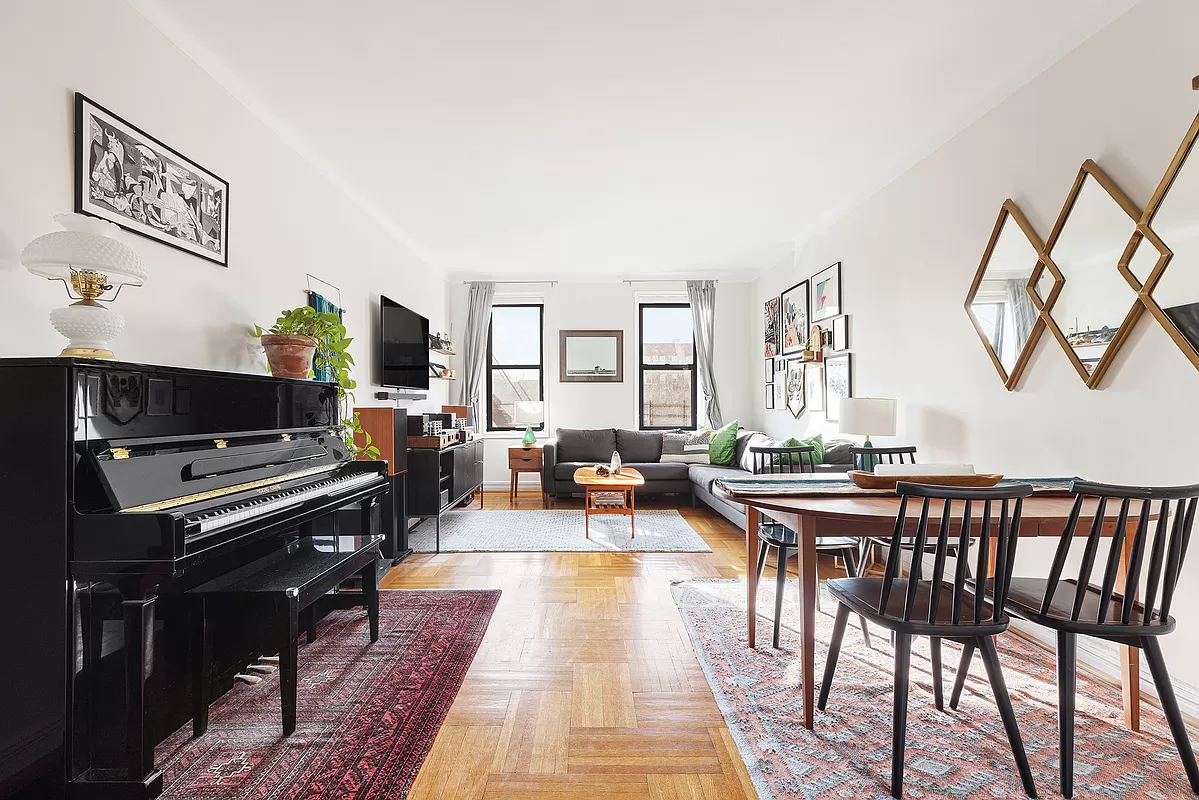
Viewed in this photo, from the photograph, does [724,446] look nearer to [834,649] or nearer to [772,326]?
[772,326]

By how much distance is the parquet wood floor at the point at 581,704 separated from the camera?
1685 mm

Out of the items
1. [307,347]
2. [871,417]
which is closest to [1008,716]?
[871,417]

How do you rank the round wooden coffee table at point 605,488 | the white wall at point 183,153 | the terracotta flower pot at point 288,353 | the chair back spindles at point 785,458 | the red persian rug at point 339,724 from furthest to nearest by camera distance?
1. the round wooden coffee table at point 605,488
2. the chair back spindles at point 785,458
3. the terracotta flower pot at point 288,353
4. the white wall at point 183,153
5. the red persian rug at point 339,724

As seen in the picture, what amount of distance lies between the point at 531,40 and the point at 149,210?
66.0 inches

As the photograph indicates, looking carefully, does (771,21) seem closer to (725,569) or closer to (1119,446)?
(1119,446)

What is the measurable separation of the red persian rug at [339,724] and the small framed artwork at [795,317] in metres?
3.99

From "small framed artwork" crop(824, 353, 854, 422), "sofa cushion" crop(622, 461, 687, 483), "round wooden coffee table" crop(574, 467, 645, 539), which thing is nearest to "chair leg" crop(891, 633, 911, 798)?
→ "small framed artwork" crop(824, 353, 854, 422)

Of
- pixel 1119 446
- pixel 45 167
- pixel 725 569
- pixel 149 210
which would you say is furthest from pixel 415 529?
pixel 1119 446

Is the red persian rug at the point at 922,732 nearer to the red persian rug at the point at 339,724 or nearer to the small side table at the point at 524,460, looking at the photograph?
the red persian rug at the point at 339,724

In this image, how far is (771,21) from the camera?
238 cm

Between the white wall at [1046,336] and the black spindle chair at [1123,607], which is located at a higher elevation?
the white wall at [1046,336]

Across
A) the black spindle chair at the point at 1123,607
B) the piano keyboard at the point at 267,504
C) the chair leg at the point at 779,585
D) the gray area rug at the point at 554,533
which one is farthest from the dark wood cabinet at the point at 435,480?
the black spindle chair at the point at 1123,607

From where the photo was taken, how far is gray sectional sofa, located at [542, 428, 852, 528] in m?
5.67

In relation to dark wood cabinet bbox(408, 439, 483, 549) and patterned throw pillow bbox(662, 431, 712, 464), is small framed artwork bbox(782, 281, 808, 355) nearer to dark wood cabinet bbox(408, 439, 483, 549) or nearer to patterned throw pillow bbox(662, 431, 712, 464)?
patterned throw pillow bbox(662, 431, 712, 464)
